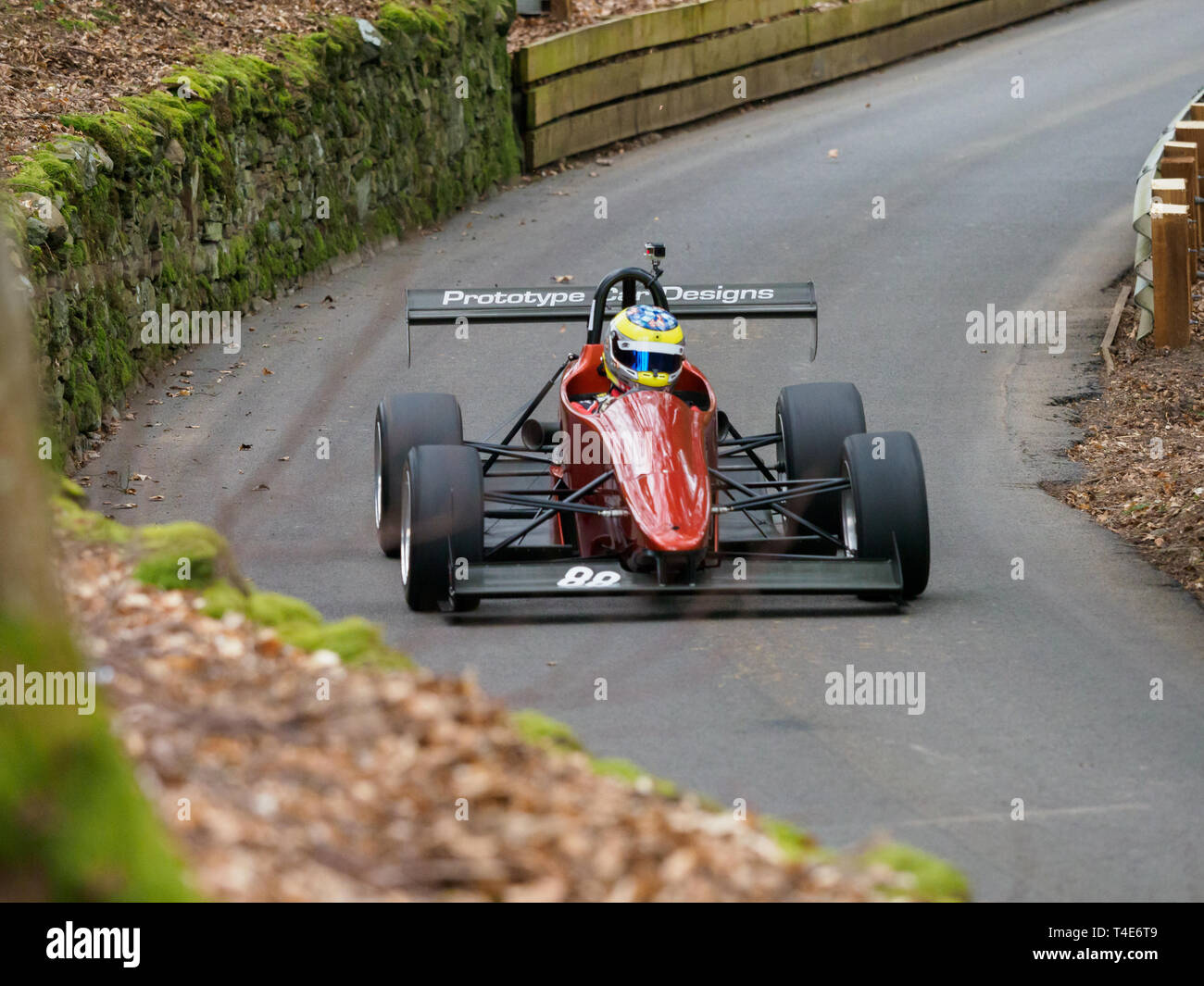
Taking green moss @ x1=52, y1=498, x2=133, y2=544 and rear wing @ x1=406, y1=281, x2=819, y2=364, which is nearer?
green moss @ x1=52, y1=498, x2=133, y2=544

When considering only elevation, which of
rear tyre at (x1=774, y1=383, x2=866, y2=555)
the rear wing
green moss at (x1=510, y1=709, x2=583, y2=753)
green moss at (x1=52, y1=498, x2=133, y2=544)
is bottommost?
green moss at (x1=510, y1=709, x2=583, y2=753)

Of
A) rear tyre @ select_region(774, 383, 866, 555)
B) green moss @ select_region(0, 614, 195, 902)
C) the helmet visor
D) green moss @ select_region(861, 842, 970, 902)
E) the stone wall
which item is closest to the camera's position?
green moss @ select_region(0, 614, 195, 902)

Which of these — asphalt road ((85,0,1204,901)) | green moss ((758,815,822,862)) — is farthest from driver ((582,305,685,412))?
green moss ((758,815,822,862))

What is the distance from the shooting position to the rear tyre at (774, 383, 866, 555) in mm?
9062

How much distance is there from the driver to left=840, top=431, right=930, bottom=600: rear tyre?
1.05 metres

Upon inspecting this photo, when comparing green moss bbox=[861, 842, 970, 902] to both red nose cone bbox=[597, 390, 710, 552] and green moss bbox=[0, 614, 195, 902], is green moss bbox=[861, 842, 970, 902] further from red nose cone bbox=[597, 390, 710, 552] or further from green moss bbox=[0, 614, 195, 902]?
red nose cone bbox=[597, 390, 710, 552]

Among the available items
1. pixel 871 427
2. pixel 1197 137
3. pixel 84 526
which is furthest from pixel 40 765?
pixel 1197 137

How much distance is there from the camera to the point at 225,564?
6.01 meters

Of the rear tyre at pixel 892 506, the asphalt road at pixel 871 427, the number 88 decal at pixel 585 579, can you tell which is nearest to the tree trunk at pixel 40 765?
the asphalt road at pixel 871 427

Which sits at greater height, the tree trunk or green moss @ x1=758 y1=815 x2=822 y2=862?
the tree trunk

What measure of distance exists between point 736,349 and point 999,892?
31.0 ft

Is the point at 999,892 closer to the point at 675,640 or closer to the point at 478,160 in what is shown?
the point at 675,640
